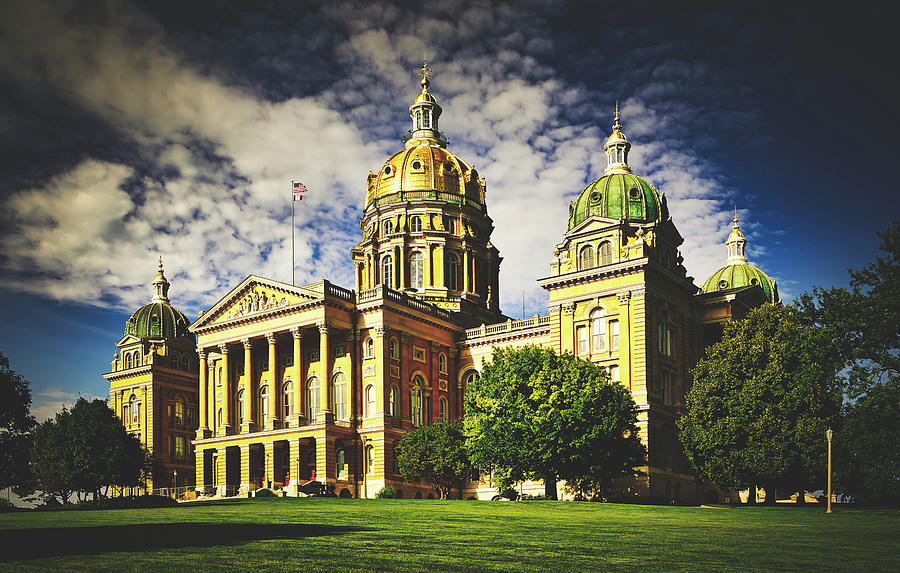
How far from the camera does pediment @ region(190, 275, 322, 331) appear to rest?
80500 mm

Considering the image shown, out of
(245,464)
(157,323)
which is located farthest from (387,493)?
(157,323)

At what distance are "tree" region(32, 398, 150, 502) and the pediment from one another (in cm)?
1194

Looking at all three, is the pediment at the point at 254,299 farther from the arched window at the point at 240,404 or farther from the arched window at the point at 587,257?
the arched window at the point at 587,257

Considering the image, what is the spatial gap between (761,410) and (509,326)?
29.7 meters

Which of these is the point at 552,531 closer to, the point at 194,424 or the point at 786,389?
the point at 786,389

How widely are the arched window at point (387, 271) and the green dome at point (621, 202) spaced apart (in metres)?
25.2

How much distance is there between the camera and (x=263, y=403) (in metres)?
86.5

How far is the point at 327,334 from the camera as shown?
78938 millimetres

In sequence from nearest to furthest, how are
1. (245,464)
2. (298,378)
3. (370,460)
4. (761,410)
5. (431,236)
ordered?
(761,410)
(370,460)
(298,378)
(245,464)
(431,236)

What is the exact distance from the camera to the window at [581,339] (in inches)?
2913

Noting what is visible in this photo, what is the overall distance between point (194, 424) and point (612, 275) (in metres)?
59.5

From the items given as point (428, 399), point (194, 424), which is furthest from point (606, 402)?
point (194, 424)

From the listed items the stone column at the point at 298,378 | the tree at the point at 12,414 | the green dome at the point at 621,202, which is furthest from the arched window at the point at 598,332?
the tree at the point at 12,414

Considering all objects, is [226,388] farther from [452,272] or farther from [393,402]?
[452,272]
